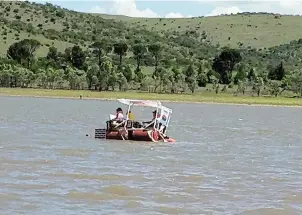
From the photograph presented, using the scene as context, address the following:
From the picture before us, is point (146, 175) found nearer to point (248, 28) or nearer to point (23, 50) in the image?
point (23, 50)

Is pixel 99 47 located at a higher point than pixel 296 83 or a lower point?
higher

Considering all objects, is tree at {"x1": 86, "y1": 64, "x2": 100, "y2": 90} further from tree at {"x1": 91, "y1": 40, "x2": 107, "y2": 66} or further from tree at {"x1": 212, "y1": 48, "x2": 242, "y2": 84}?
tree at {"x1": 91, "y1": 40, "x2": 107, "y2": 66}

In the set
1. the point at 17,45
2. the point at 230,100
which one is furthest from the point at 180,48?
the point at 230,100

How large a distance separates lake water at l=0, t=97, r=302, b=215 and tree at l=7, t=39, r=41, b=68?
9213 centimetres

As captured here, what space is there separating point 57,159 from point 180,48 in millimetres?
148361

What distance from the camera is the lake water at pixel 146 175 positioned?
1805 cm

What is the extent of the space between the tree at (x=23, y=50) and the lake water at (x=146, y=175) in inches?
3627

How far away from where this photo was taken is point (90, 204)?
1784 cm

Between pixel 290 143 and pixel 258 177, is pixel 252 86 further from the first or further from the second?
pixel 258 177

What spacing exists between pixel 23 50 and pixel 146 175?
111 meters

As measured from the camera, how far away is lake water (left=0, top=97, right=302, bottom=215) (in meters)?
18.0

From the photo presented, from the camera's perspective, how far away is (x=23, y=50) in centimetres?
13150

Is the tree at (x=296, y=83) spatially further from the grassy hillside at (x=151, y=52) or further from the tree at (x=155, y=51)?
the tree at (x=155, y=51)

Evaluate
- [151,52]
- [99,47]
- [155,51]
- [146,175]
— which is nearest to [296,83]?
[155,51]
